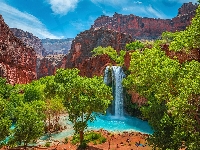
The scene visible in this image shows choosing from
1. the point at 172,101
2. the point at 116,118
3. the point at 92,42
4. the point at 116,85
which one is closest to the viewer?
the point at 172,101

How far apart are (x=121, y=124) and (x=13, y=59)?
4008 cm

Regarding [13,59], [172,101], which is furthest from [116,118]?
[13,59]

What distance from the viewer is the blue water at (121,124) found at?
3288cm

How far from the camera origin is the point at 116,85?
4656cm

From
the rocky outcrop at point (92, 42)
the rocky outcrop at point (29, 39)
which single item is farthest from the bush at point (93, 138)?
the rocky outcrop at point (29, 39)

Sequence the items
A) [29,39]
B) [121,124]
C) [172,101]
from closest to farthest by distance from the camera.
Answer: [172,101]
[121,124]
[29,39]

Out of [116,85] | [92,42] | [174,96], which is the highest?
[92,42]

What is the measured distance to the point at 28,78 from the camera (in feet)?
230

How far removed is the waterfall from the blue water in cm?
207

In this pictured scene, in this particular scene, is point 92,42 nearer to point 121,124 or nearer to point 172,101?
point 121,124

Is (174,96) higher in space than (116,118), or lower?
higher

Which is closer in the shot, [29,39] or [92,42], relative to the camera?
[92,42]

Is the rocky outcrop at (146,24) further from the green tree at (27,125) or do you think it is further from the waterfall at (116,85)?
the green tree at (27,125)

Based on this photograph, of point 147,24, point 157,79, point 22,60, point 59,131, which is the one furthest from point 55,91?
point 147,24
